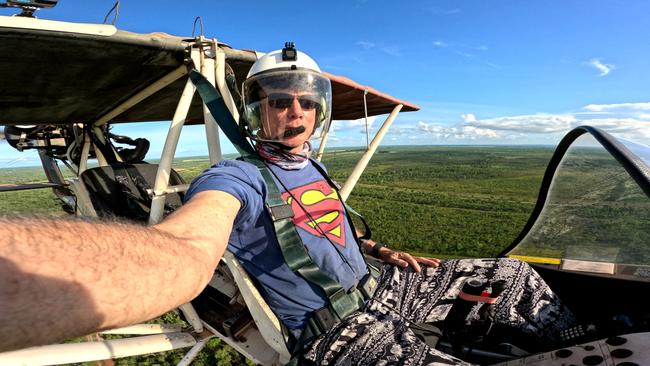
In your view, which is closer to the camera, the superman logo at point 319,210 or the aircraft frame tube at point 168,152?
the superman logo at point 319,210

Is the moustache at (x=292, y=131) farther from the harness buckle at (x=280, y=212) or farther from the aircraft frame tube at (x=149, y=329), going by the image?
the aircraft frame tube at (x=149, y=329)

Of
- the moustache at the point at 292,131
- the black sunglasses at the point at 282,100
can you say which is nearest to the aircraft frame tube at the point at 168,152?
the black sunglasses at the point at 282,100

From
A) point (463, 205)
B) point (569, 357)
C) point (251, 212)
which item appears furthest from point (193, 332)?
point (463, 205)

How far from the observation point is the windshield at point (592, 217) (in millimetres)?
1779

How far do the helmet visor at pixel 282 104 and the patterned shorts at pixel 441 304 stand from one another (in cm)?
104

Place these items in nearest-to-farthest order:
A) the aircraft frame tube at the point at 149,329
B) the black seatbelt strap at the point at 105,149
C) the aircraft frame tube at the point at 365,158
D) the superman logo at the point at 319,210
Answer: the superman logo at the point at 319,210
the aircraft frame tube at the point at 149,329
the aircraft frame tube at the point at 365,158
the black seatbelt strap at the point at 105,149

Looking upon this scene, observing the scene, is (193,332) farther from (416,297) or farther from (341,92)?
(341,92)

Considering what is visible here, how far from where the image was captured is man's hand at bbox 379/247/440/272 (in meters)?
2.38

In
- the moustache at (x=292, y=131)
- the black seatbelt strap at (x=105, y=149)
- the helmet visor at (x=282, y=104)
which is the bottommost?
the black seatbelt strap at (x=105, y=149)

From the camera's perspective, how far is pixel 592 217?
6.84 feet

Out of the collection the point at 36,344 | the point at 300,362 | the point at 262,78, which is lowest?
the point at 300,362

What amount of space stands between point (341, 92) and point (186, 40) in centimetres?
146

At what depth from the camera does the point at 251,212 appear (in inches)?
65.4

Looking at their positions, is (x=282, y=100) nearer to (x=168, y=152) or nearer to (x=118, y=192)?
(x=168, y=152)
